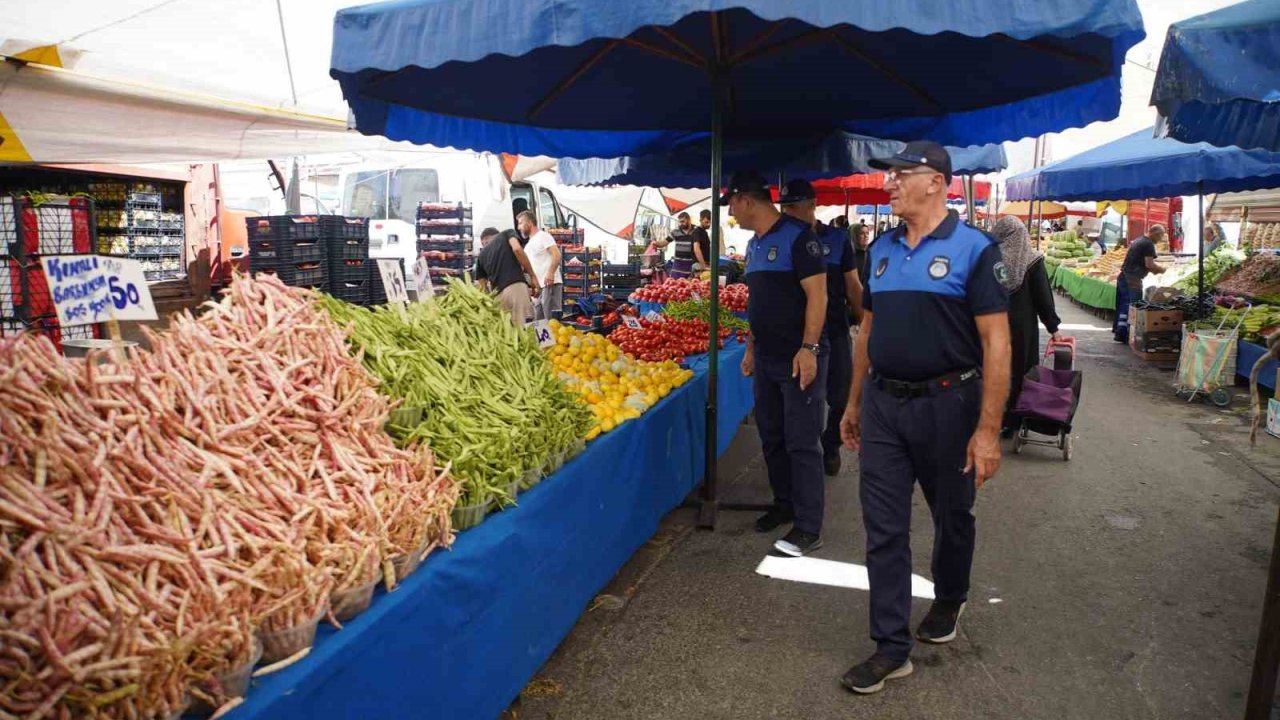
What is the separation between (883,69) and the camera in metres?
5.11

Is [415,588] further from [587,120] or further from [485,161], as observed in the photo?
[485,161]

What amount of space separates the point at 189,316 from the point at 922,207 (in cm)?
274

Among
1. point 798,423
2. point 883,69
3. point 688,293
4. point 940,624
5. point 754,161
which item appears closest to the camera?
point 940,624

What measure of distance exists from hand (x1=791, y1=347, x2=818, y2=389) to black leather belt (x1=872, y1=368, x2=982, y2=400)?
1.20 m

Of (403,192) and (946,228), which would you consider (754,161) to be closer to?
(946,228)

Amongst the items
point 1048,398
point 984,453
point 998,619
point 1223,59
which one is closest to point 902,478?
point 984,453

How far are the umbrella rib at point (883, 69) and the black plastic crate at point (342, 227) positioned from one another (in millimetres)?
9712

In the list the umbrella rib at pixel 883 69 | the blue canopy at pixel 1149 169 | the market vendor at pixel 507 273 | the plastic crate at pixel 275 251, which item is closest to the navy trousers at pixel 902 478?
the umbrella rib at pixel 883 69

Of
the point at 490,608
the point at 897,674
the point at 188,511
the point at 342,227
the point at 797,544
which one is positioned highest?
the point at 342,227

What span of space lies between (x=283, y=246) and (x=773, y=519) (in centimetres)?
956

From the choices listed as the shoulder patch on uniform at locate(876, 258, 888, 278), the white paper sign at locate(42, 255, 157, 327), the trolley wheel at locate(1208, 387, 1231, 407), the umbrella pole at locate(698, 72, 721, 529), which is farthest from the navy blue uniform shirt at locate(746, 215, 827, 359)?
the trolley wheel at locate(1208, 387, 1231, 407)

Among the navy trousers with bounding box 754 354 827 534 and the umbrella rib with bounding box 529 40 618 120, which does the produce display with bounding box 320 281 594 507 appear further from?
the umbrella rib with bounding box 529 40 618 120

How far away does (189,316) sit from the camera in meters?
2.71

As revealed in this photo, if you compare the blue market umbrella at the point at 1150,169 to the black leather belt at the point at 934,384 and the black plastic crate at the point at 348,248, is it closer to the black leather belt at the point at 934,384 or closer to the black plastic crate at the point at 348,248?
the black leather belt at the point at 934,384
